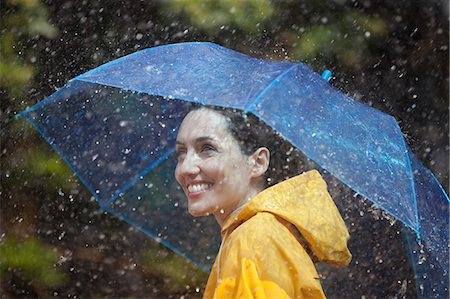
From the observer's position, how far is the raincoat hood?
10.3 ft

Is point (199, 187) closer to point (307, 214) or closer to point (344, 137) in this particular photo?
point (307, 214)

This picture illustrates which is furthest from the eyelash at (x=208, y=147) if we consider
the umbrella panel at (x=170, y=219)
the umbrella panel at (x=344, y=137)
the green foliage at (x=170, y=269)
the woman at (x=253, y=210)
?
the green foliage at (x=170, y=269)

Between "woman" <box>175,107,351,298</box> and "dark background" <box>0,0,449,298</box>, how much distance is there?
2.22 m

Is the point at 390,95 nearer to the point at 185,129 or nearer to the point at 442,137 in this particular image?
the point at 442,137

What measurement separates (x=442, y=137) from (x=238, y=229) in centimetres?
315

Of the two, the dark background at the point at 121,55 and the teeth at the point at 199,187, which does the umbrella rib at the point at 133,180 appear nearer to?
the teeth at the point at 199,187

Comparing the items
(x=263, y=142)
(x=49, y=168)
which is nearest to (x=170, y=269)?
(x=49, y=168)

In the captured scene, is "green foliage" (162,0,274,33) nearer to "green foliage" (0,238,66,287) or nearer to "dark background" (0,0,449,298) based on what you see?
"dark background" (0,0,449,298)

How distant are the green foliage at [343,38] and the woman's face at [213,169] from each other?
2.36 m

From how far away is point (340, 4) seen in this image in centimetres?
580

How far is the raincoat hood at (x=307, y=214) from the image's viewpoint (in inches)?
124

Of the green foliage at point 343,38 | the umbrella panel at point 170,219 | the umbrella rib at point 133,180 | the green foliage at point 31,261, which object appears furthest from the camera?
the green foliage at point 343,38

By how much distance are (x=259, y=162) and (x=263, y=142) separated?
0.09m

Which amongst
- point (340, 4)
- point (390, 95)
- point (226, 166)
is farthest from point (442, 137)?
point (226, 166)
